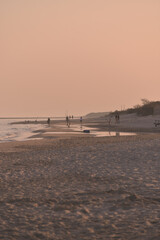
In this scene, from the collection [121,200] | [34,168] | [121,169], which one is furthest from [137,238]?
[34,168]

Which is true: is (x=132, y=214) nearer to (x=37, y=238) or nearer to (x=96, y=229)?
(x=96, y=229)

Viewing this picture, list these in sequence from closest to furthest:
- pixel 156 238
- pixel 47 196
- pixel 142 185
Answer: pixel 156 238, pixel 47 196, pixel 142 185

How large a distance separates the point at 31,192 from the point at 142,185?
3.29m

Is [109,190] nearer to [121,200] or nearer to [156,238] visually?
[121,200]

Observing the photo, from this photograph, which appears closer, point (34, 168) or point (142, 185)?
point (142, 185)

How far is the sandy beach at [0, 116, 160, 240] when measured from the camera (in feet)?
19.6

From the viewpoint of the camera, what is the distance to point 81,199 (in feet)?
26.9

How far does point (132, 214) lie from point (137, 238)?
1374 millimetres

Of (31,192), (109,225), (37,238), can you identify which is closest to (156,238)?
(109,225)

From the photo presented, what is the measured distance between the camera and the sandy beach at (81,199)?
19.6 ft

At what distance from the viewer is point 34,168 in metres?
13.1

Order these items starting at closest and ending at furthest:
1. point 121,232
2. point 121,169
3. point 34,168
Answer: point 121,232 < point 121,169 < point 34,168

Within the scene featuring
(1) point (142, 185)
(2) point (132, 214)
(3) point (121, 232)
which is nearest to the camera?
(3) point (121, 232)

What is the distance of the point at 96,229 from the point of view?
6.02 meters
